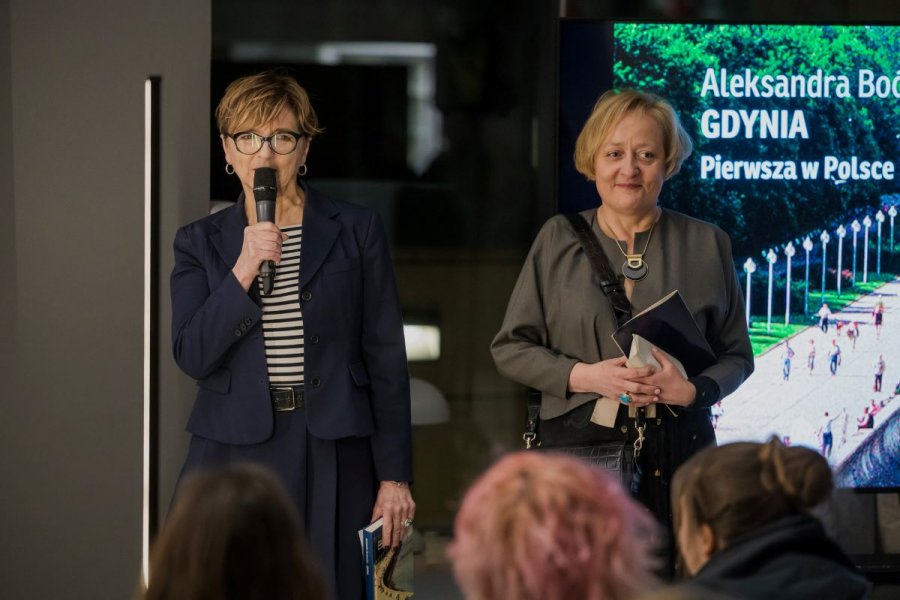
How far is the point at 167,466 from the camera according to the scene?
A: 445cm

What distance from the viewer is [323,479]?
345 centimetres

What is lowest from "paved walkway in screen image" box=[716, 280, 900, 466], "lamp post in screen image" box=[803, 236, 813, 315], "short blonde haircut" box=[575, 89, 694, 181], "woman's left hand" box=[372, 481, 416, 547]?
"woman's left hand" box=[372, 481, 416, 547]

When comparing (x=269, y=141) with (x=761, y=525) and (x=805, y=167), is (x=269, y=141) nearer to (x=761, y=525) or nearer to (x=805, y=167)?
(x=761, y=525)

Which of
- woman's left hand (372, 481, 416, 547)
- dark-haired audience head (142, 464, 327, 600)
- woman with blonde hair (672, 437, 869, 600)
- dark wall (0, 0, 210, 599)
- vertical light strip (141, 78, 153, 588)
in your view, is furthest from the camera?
dark wall (0, 0, 210, 599)

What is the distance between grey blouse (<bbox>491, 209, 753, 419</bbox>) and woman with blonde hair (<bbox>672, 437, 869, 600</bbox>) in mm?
1195

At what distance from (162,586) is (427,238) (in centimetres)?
315

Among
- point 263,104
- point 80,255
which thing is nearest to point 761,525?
point 263,104

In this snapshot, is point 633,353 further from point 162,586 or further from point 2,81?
point 2,81

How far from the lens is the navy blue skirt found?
3406 millimetres

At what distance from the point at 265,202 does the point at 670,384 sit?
1.16m

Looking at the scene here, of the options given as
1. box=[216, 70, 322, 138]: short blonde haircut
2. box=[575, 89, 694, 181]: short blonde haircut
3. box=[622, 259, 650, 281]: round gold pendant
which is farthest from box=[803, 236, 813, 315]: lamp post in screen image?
box=[216, 70, 322, 138]: short blonde haircut

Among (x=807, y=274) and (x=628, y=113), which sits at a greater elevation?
(x=628, y=113)

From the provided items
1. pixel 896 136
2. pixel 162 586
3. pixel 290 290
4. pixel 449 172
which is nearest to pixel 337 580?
pixel 290 290

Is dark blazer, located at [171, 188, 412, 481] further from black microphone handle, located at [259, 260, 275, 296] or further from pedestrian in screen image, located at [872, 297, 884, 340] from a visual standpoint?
pedestrian in screen image, located at [872, 297, 884, 340]
